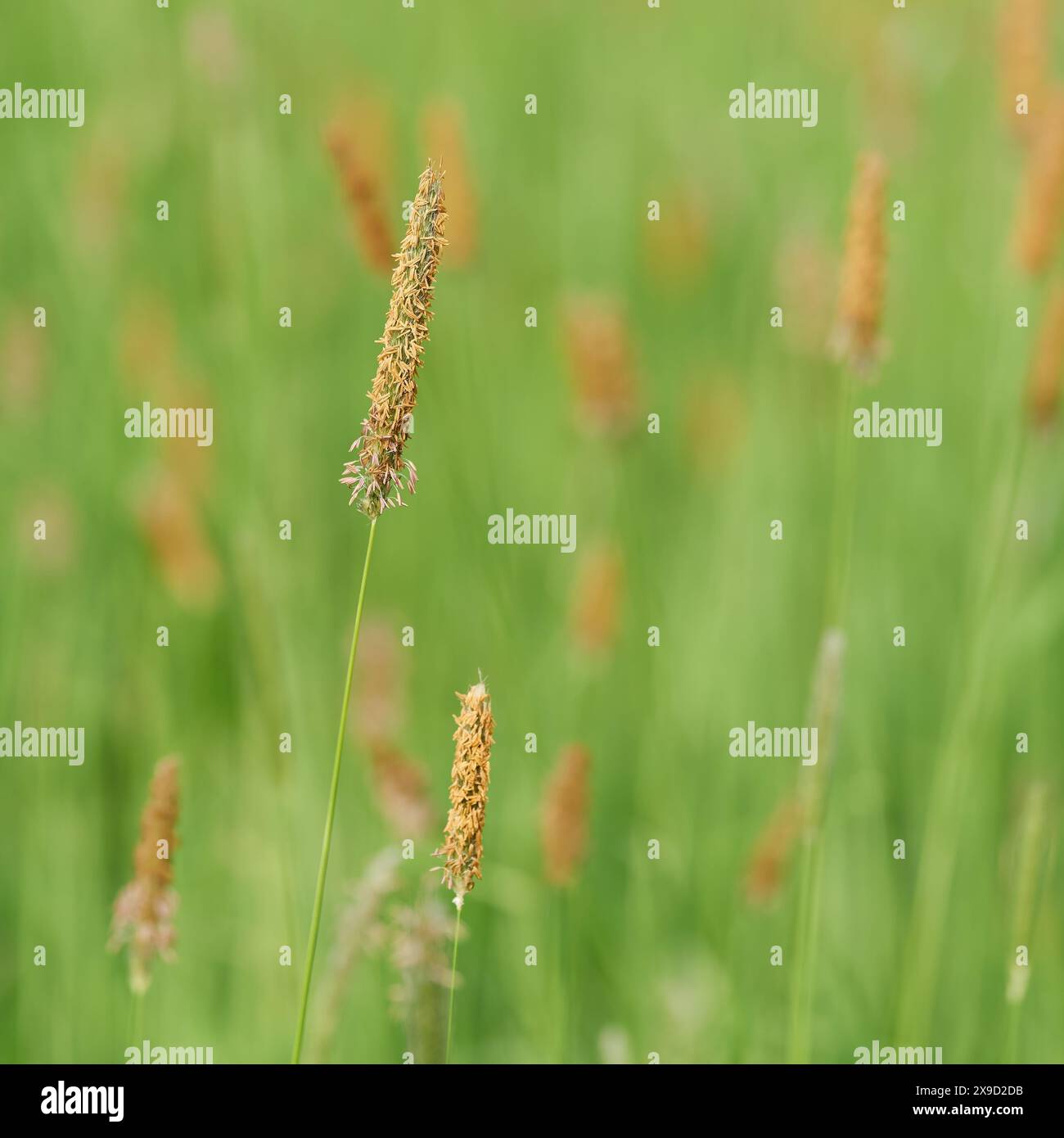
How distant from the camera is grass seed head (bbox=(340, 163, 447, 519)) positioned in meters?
1.97

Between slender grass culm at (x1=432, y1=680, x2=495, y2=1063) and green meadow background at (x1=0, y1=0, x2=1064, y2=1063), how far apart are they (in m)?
1.19

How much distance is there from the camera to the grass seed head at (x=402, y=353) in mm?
1974

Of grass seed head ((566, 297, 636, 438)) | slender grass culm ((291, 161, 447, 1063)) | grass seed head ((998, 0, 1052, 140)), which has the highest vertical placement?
grass seed head ((998, 0, 1052, 140))

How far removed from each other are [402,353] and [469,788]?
61 centimetres

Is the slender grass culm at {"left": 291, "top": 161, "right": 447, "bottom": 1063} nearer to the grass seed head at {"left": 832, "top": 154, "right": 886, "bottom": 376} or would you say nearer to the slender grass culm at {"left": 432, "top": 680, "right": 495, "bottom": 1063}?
the slender grass culm at {"left": 432, "top": 680, "right": 495, "bottom": 1063}

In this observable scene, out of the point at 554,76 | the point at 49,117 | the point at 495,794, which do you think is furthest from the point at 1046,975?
the point at 554,76

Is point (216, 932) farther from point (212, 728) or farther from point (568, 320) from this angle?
point (568, 320)

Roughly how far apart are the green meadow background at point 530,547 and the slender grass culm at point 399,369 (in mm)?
1402

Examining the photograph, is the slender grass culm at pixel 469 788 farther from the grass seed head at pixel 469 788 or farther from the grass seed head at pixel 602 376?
the grass seed head at pixel 602 376

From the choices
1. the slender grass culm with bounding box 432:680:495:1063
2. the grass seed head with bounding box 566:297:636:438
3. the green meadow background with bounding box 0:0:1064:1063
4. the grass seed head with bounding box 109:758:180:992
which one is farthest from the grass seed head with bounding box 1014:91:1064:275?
the grass seed head with bounding box 109:758:180:992

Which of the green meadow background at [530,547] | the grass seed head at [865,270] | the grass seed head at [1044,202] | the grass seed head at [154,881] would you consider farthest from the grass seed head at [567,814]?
the grass seed head at [1044,202]

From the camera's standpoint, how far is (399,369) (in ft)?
6.53

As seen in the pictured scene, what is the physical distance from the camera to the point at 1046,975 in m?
4.18

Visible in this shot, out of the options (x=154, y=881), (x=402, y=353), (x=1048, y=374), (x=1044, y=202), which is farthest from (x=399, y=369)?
(x=1048, y=374)
